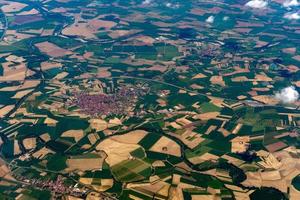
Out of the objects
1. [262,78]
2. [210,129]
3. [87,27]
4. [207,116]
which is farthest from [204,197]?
[87,27]

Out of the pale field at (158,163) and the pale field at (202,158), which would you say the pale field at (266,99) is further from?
the pale field at (158,163)

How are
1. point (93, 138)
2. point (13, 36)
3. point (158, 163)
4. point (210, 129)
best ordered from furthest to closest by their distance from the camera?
point (13, 36) < point (210, 129) < point (93, 138) < point (158, 163)


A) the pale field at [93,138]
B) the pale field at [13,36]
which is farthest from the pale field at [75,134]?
the pale field at [13,36]

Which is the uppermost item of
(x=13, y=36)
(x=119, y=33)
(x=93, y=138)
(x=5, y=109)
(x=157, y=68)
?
(x=93, y=138)

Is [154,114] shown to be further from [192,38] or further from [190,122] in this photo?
[192,38]

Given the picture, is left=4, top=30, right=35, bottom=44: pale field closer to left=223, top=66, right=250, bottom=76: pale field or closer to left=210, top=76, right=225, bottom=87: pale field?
left=210, top=76, right=225, bottom=87: pale field

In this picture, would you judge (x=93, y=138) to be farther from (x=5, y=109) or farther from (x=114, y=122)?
(x=5, y=109)

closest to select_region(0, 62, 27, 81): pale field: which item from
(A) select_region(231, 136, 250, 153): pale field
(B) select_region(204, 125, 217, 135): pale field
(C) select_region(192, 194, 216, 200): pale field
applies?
(B) select_region(204, 125, 217, 135): pale field
